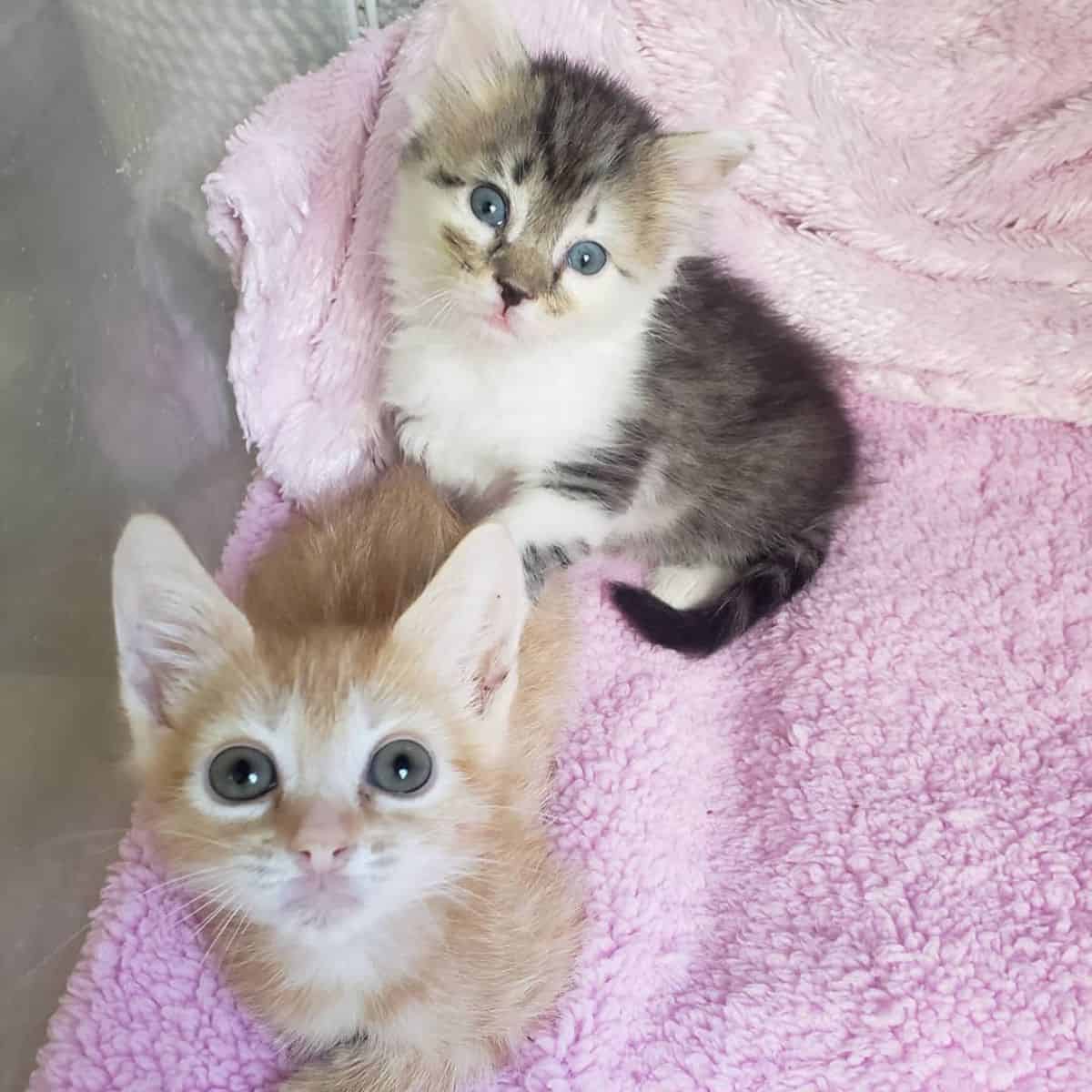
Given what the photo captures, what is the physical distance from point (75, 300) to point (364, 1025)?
2.87 feet

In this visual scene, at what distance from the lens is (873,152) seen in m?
1.73

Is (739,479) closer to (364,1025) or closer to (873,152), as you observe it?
(873,152)

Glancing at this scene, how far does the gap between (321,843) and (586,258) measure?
0.77 meters

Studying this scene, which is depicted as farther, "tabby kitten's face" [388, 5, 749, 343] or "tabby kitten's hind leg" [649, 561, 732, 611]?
"tabby kitten's hind leg" [649, 561, 732, 611]

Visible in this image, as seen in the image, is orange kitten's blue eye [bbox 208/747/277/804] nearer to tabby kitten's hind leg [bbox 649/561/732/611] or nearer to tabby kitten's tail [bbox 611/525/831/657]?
tabby kitten's tail [bbox 611/525/831/657]

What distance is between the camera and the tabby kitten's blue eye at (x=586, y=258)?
1.32 meters

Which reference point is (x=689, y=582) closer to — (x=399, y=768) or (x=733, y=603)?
(x=733, y=603)

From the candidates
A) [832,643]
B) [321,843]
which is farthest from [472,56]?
[321,843]

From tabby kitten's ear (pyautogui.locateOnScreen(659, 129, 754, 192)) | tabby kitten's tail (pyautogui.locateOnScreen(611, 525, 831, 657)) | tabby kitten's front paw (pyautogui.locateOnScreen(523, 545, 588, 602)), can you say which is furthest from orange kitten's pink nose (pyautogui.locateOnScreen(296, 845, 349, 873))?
tabby kitten's ear (pyautogui.locateOnScreen(659, 129, 754, 192))

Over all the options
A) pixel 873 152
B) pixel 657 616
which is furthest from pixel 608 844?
pixel 873 152

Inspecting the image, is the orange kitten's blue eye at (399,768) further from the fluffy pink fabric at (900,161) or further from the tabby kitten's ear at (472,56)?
the tabby kitten's ear at (472,56)

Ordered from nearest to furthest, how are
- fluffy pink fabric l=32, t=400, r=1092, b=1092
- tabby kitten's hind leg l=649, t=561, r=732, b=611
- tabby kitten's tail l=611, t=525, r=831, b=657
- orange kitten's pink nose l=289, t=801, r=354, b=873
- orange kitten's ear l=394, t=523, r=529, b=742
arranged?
1. orange kitten's pink nose l=289, t=801, r=354, b=873
2. orange kitten's ear l=394, t=523, r=529, b=742
3. fluffy pink fabric l=32, t=400, r=1092, b=1092
4. tabby kitten's tail l=611, t=525, r=831, b=657
5. tabby kitten's hind leg l=649, t=561, r=732, b=611

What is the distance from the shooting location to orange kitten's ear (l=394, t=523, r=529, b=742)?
1.00m

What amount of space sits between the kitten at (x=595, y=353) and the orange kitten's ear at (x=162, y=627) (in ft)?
1.43
